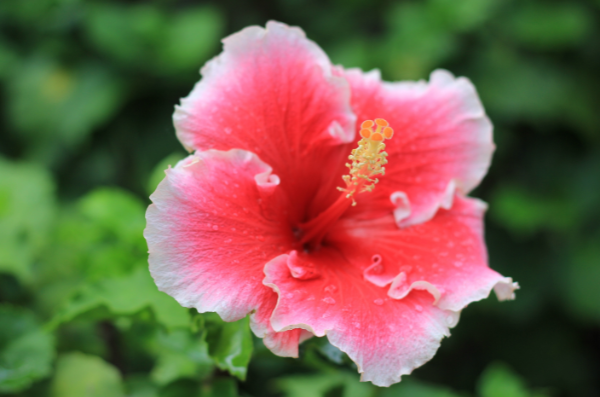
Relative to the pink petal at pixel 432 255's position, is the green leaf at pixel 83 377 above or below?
below

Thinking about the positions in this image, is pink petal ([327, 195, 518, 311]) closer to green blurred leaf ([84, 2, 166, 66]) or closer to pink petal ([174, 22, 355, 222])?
pink petal ([174, 22, 355, 222])

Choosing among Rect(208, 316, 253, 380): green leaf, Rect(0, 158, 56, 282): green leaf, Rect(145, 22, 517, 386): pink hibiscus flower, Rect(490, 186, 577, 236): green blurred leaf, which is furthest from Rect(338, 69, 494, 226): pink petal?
Rect(490, 186, 577, 236): green blurred leaf

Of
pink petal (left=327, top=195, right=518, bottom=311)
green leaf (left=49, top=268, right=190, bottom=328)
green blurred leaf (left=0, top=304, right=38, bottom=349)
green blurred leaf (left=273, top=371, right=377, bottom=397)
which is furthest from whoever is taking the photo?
green blurred leaf (left=273, top=371, right=377, bottom=397)

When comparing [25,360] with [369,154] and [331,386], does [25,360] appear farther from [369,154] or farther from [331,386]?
[369,154]

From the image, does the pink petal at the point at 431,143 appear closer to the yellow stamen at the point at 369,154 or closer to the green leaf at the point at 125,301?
the yellow stamen at the point at 369,154

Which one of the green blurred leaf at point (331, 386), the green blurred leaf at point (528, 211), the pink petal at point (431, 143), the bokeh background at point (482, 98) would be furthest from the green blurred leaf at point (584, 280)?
the pink petal at point (431, 143)

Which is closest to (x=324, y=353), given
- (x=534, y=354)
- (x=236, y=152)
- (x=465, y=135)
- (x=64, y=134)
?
(x=236, y=152)
